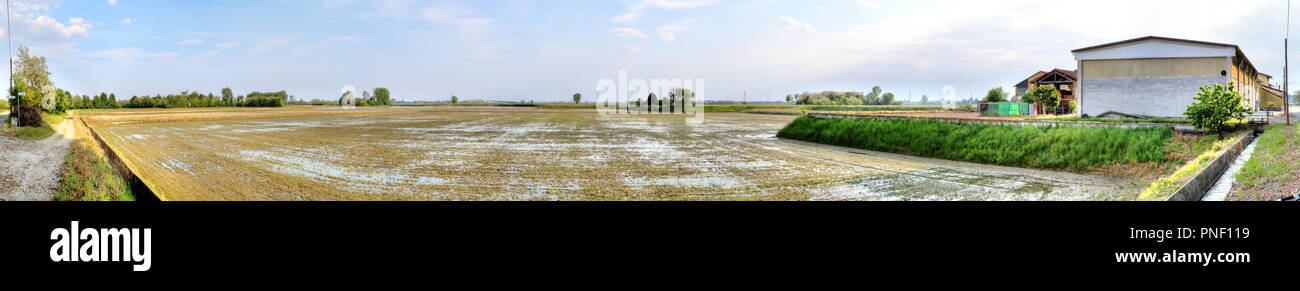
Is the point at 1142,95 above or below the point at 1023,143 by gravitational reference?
above

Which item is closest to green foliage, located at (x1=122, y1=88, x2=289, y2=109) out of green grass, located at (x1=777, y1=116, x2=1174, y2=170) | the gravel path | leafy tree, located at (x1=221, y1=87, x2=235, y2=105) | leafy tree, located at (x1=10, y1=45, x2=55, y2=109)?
leafy tree, located at (x1=221, y1=87, x2=235, y2=105)

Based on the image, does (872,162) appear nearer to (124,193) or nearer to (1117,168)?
(1117,168)

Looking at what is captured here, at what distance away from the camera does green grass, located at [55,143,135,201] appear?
810 centimetres

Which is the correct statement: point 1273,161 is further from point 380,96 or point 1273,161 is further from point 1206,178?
point 380,96

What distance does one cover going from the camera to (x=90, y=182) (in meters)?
9.38

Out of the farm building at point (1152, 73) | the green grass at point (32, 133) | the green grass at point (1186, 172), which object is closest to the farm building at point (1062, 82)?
the farm building at point (1152, 73)

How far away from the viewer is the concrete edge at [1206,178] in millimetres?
6334

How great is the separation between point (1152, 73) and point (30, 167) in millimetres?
29478

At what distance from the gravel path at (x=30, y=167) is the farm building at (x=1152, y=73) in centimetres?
2628

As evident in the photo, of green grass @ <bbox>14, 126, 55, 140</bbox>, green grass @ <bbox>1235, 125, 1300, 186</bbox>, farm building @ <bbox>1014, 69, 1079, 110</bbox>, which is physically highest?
farm building @ <bbox>1014, 69, 1079, 110</bbox>

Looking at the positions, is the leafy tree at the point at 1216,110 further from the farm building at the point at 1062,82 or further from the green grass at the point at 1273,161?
the farm building at the point at 1062,82

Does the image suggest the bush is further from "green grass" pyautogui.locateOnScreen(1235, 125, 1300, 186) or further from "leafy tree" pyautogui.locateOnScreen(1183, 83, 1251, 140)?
"leafy tree" pyautogui.locateOnScreen(1183, 83, 1251, 140)

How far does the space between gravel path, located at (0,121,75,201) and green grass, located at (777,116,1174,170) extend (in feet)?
50.8

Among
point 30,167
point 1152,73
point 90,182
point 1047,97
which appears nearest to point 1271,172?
point 1152,73
